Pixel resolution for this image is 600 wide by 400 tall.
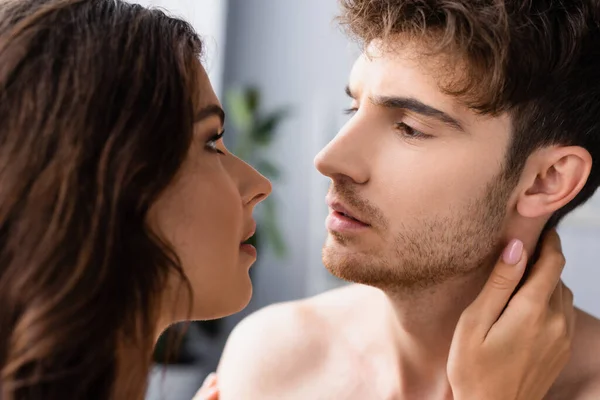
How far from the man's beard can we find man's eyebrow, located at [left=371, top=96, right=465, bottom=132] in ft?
0.47

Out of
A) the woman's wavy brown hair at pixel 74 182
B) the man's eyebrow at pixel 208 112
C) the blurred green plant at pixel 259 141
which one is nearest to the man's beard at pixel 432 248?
the man's eyebrow at pixel 208 112

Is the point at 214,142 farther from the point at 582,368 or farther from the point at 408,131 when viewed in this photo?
the point at 582,368

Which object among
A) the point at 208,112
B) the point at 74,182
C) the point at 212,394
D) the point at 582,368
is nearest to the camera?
the point at 74,182

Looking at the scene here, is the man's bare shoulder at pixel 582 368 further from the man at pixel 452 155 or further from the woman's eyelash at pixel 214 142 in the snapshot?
the woman's eyelash at pixel 214 142

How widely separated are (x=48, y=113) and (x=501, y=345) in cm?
87

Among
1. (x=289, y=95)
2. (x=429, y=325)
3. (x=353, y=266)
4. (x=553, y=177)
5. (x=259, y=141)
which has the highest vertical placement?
(x=553, y=177)

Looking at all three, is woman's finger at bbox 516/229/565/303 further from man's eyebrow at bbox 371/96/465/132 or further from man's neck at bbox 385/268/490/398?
man's eyebrow at bbox 371/96/465/132

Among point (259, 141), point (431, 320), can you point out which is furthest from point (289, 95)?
point (431, 320)

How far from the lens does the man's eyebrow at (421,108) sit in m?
1.32

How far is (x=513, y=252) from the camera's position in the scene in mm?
1387

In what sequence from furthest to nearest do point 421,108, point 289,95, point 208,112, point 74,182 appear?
1. point 289,95
2. point 421,108
3. point 208,112
4. point 74,182

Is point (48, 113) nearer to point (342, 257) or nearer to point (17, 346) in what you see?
point (17, 346)

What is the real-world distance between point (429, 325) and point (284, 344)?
1.10 feet

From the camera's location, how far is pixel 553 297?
56.3 inches
